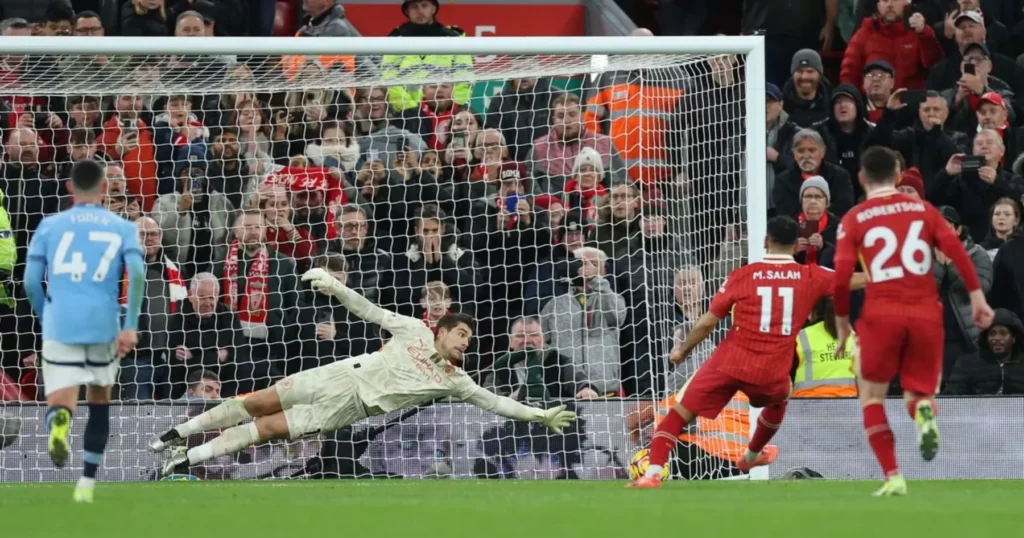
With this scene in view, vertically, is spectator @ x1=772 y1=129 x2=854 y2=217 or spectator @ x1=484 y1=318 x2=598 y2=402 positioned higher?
spectator @ x1=772 y1=129 x2=854 y2=217

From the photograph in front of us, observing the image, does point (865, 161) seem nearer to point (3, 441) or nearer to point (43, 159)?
point (3, 441)

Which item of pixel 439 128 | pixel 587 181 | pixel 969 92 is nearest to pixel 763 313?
pixel 587 181

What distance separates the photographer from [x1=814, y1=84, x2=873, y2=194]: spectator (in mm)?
14383

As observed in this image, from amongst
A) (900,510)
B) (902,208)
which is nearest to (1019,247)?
(902,208)

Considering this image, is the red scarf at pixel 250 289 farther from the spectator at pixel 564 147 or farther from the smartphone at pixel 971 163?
the smartphone at pixel 971 163

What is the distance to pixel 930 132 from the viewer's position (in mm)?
14375

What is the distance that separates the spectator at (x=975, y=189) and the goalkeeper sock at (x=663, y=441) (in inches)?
205

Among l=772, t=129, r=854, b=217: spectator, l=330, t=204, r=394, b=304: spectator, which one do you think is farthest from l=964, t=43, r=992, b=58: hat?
l=330, t=204, r=394, b=304: spectator

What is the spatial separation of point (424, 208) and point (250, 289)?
1.51m

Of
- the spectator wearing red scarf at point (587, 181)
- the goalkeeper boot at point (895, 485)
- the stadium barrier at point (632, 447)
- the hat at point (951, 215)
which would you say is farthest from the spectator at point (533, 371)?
the goalkeeper boot at point (895, 485)

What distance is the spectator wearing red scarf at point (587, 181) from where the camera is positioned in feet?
41.8

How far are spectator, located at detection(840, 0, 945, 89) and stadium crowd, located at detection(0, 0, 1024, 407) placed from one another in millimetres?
2095

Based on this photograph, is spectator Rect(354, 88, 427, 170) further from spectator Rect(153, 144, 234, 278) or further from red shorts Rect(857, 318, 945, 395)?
red shorts Rect(857, 318, 945, 395)

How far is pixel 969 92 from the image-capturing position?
1488cm
